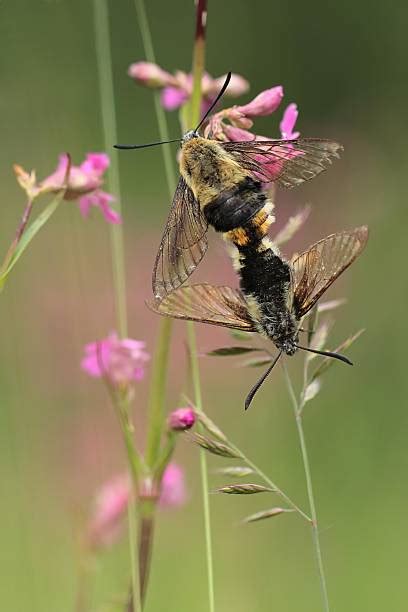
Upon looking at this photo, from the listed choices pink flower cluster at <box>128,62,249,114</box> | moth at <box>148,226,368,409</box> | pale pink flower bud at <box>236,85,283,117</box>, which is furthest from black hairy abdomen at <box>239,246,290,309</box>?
pink flower cluster at <box>128,62,249,114</box>

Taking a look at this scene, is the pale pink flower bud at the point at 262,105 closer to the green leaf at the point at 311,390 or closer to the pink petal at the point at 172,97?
the pink petal at the point at 172,97

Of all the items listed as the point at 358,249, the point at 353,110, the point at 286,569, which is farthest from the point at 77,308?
the point at 353,110

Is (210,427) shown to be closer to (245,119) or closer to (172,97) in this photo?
(245,119)

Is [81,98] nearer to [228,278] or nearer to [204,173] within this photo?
[228,278]

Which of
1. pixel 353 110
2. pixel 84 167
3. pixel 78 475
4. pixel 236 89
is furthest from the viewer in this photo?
pixel 353 110

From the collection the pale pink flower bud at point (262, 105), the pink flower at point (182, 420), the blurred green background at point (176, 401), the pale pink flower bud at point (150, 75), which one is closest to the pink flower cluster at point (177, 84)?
the pale pink flower bud at point (150, 75)

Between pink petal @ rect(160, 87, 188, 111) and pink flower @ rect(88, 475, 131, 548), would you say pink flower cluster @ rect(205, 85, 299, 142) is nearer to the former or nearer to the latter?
pink petal @ rect(160, 87, 188, 111)
